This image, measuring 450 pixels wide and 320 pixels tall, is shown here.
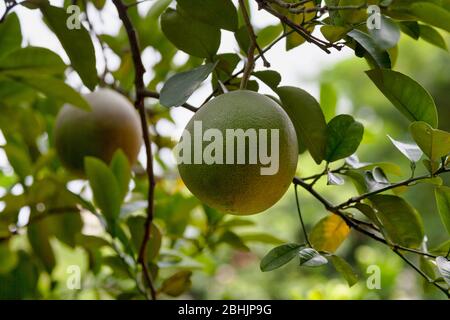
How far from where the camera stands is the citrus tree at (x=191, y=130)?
0.54 metres

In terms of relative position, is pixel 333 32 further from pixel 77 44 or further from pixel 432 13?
pixel 77 44

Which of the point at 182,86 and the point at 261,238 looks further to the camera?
the point at 261,238

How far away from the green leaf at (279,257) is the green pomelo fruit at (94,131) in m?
0.42

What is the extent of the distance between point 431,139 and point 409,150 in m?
0.07

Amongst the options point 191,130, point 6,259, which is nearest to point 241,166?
point 191,130

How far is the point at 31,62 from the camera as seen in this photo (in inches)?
33.2

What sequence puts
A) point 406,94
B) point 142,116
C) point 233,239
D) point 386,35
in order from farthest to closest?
1. point 233,239
2. point 142,116
3. point 406,94
4. point 386,35

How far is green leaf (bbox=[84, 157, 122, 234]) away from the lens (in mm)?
835

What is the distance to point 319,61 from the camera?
6.19 meters

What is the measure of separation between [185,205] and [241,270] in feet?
10.9

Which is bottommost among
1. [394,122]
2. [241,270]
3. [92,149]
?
[241,270]
